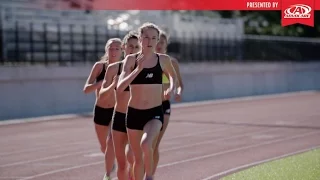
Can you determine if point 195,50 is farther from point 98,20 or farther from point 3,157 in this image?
point 3,157

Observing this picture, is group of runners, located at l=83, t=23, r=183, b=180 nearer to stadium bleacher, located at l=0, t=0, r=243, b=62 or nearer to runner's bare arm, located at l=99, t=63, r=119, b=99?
runner's bare arm, located at l=99, t=63, r=119, b=99

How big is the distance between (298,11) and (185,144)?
4904mm

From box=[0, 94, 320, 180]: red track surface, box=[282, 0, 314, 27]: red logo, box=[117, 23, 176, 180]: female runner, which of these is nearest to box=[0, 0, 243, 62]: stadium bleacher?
box=[0, 94, 320, 180]: red track surface

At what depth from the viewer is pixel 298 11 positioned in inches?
544

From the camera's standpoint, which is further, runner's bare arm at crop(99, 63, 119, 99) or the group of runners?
runner's bare arm at crop(99, 63, 119, 99)

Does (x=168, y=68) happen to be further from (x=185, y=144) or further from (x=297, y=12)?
(x=185, y=144)

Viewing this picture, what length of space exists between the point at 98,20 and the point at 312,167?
25526 millimetres

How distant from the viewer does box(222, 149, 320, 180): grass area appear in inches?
432

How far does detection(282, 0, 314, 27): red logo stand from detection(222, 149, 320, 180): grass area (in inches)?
91.5

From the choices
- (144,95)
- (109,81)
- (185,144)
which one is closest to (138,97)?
(144,95)

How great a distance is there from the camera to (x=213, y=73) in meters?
39.8

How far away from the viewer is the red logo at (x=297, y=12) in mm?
13625

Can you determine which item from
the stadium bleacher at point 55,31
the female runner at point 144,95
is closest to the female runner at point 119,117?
the female runner at point 144,95

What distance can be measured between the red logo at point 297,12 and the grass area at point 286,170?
Result: 7.62 ft
